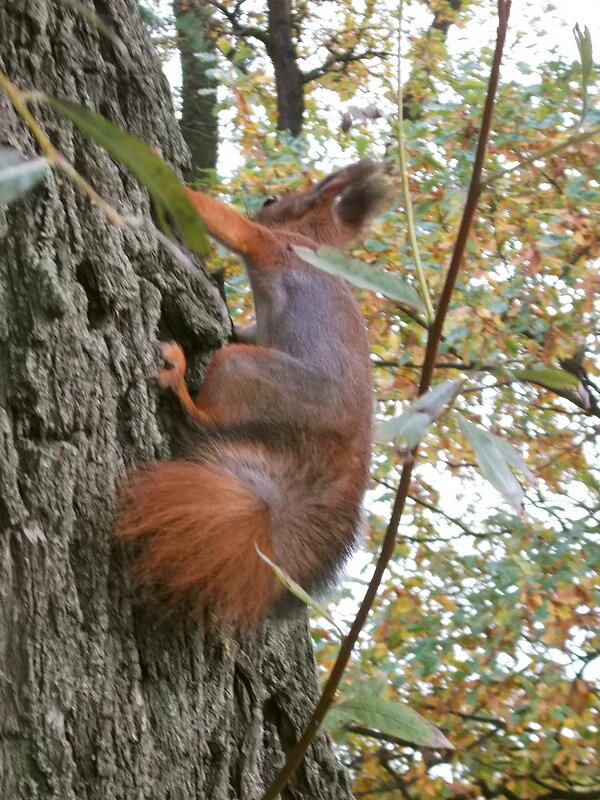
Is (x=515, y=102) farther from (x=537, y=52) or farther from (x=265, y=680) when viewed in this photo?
(x=265, y=680)

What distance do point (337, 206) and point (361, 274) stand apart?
2.51 meters

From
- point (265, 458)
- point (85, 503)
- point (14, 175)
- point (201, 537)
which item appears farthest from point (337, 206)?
point (14, 175)

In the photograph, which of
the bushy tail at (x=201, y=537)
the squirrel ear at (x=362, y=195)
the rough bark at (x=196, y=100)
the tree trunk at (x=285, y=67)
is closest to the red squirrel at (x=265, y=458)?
the bushy tail at (x=201, y=537)

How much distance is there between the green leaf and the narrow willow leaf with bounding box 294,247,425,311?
17cm

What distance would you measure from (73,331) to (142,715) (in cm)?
59

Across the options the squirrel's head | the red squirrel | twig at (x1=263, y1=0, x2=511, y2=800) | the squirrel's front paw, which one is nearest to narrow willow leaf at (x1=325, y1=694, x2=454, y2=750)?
twig at (x1=263, y1=0, x2=511, y2=800)

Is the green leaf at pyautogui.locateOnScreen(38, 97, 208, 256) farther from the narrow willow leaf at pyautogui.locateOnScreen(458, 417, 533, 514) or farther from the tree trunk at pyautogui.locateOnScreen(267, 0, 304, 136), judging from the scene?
the tree trunk at pyautogui.locateOnScreen(267, 0, 304, 136)

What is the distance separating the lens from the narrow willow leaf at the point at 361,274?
0.84 meters

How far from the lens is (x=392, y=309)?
4.62 m

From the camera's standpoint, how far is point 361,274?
2.83 ft

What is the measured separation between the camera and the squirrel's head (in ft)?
10.6

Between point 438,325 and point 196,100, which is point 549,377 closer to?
point 438,325

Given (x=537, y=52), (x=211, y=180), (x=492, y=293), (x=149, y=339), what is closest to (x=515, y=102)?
(x=537, y=52)

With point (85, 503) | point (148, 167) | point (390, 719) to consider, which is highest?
point (148, 167)
